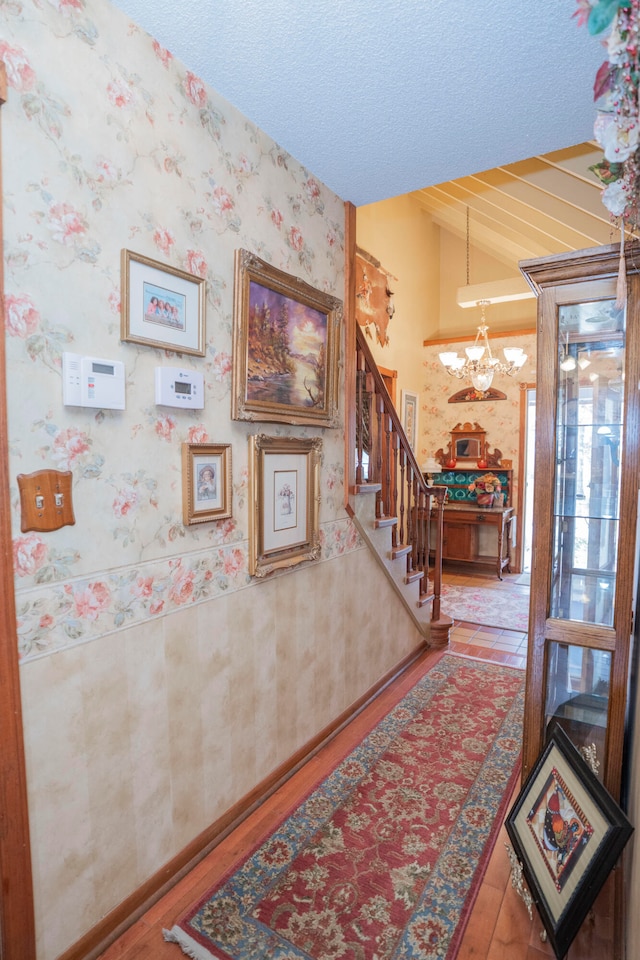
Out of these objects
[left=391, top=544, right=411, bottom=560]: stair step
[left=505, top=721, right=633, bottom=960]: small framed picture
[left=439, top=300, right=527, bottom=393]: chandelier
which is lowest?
Result: [left=505, top=721, right=633, bottom=960]: small framed picture

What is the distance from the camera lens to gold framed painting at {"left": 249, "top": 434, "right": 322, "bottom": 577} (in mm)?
2043

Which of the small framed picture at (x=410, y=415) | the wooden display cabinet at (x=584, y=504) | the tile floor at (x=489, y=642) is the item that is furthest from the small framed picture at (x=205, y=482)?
the small framed picture at (x=410, y=415)

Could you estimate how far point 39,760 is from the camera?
1.34 m

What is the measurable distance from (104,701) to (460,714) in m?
2.15

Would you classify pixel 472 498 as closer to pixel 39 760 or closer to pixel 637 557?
pixel 637 557

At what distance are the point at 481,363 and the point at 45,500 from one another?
527 centimetres

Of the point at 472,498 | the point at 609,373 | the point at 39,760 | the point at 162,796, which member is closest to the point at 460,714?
the point at 162,796

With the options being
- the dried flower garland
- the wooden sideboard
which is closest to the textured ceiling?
the dried flower garland

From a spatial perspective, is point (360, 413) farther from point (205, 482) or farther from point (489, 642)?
point (489, 642)

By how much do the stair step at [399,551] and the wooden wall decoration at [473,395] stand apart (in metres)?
3.50

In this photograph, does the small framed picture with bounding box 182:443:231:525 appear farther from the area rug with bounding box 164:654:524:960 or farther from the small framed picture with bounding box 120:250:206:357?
the area rug with bounding box 164:654:524:960

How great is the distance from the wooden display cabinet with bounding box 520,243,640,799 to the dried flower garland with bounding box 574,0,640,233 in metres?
0.81

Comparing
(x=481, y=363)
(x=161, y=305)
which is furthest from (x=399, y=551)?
(x=481, y=363)

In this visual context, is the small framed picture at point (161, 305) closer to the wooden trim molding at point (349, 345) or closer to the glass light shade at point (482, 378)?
the wooden trim molding at point (349, 345)
